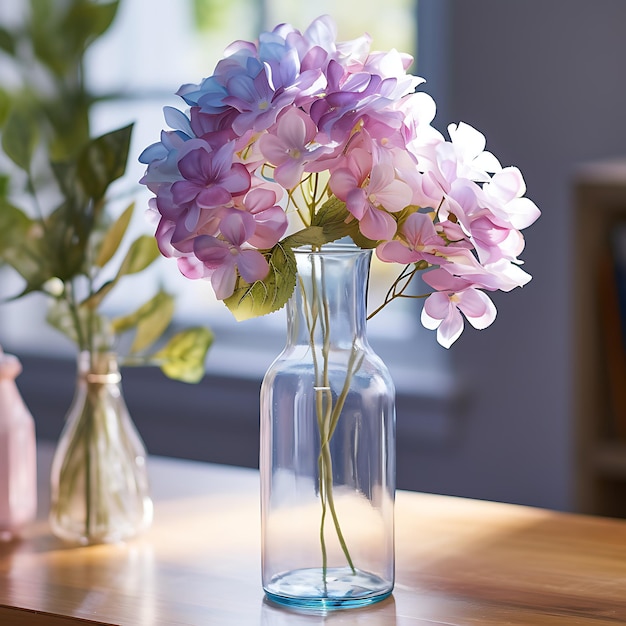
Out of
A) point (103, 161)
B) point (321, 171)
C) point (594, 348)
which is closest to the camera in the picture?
point (321, 171)

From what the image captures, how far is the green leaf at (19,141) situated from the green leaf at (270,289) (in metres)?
0.38

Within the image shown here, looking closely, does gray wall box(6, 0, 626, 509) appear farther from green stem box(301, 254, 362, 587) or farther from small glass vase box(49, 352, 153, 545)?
green stem box(301, 254, 362, 587)

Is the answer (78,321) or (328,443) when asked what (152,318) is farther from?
(328,443)

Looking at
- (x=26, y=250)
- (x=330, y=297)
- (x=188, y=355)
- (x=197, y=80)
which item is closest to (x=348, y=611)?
(x=330, y=297)

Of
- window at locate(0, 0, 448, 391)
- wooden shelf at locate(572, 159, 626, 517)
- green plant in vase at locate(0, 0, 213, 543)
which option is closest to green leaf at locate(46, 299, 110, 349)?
green plant in vase at locate(0, 0, 213, 543)

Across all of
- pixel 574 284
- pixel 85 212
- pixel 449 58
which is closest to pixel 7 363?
pixel 85 212

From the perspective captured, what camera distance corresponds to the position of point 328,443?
0.88m

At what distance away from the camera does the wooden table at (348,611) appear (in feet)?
2.96

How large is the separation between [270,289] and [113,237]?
0.34 m

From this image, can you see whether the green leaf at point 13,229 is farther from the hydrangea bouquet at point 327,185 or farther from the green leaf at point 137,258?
the hydrangea bouquet at point 327,185

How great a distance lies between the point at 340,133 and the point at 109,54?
269 cm

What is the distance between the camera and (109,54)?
132 inches

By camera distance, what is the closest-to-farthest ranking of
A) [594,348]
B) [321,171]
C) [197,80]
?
[321,171]
[594,348]
[197,80]

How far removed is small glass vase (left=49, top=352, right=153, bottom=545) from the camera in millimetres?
1133
